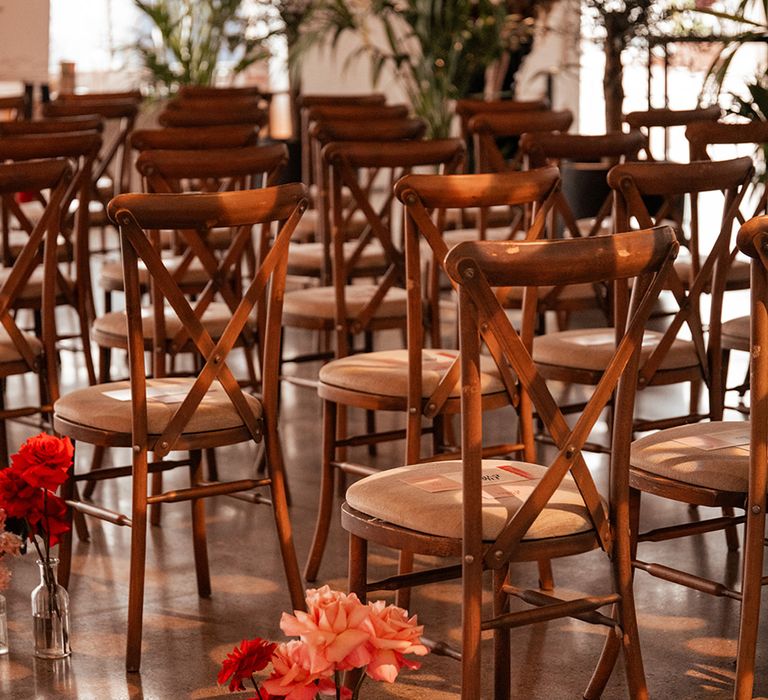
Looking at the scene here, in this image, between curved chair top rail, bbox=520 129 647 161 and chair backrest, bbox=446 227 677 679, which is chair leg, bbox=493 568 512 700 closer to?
chair backrest, bbox=446 227 677 679

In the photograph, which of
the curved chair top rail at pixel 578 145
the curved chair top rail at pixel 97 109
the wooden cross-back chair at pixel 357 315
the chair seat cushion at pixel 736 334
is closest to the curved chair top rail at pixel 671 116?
the curved chair top rail at pixel 578 145

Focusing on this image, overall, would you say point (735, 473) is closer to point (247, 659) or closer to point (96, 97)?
point (247, 659)

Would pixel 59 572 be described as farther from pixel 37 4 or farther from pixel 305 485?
pixel 37 4

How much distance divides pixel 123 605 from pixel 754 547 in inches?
62.2

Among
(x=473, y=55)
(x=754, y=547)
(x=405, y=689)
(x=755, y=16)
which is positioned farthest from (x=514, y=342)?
(x=755, y=16)

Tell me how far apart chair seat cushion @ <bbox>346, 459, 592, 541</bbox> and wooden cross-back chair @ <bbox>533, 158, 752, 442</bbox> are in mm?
619

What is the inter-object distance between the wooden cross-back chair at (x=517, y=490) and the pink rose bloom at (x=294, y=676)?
2.04ft

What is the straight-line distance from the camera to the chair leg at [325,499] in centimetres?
354

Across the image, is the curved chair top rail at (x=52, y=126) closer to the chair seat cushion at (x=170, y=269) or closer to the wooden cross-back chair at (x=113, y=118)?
the wooden cross-back chair at (x=113, y=118)

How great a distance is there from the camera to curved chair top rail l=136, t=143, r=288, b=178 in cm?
376

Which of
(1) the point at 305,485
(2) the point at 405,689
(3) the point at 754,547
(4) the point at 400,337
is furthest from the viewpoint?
(4) the point at 400,337

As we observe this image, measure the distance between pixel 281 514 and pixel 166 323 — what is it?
1.04 metres

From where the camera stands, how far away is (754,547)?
2.46 meters

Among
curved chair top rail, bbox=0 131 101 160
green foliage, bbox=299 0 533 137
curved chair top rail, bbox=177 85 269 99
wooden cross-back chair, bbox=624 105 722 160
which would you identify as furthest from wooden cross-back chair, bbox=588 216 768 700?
green foliage, bbox=299 0 533 137
